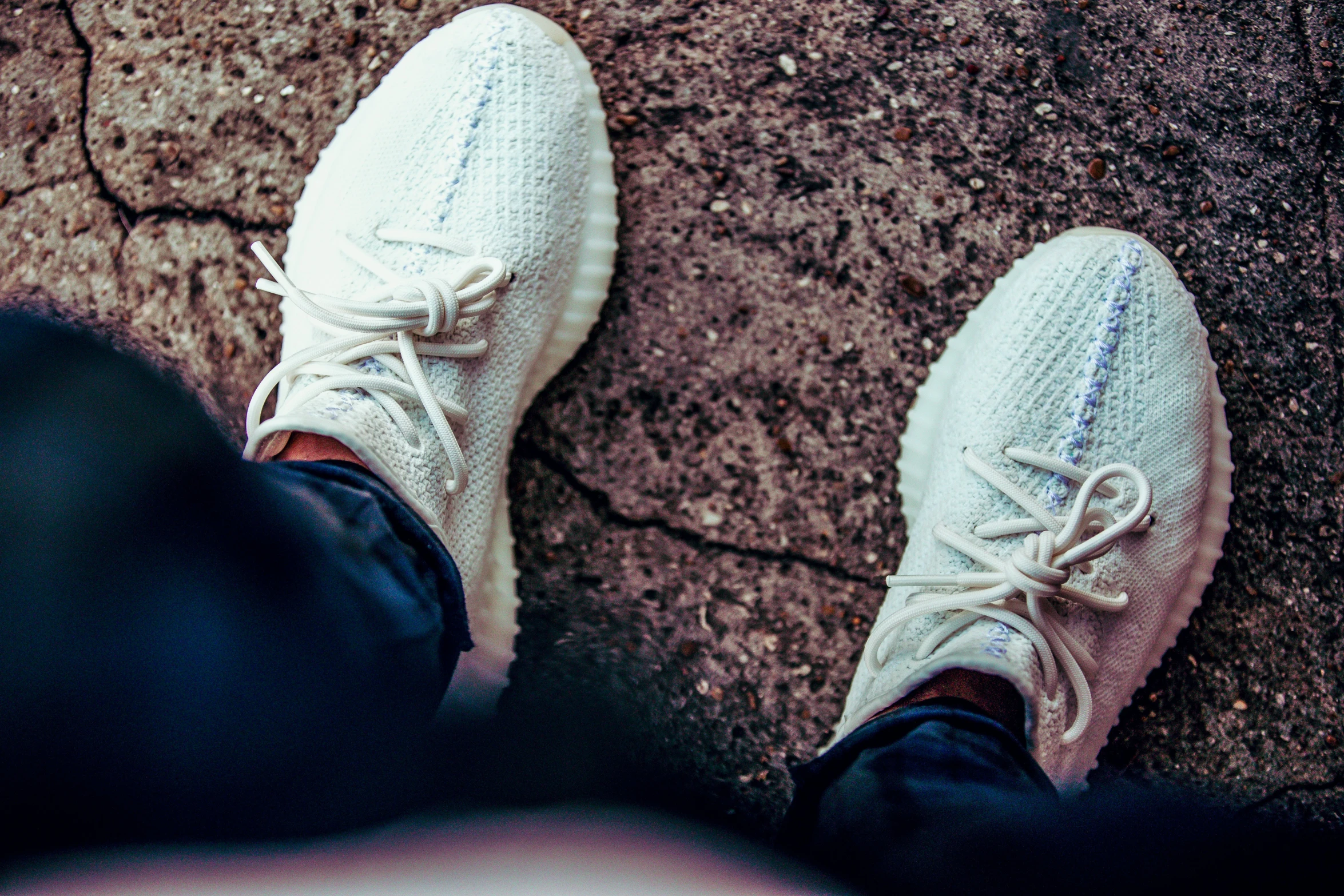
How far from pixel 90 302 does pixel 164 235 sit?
0.14 meters

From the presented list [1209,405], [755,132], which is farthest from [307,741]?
[1209,405]

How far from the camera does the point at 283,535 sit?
0.64 meters

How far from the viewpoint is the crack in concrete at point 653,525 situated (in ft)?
3.32

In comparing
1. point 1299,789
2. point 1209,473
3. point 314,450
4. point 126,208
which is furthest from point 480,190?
point 1299,789

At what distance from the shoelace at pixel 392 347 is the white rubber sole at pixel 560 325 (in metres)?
0.12

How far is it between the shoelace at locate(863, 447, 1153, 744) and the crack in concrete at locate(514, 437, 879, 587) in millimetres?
121

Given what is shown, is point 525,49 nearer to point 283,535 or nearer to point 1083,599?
point 283,535

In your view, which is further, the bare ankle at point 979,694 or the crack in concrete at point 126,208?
the crack in concrete at point 126,208

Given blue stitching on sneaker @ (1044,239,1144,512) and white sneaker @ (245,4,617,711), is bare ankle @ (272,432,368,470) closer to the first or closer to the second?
white sneaker @ (245,4,617,711)

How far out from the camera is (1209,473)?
973 mm

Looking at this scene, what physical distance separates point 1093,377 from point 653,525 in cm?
58

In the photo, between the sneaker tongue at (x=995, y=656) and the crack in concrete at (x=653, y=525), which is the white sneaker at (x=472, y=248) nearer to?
the crack in concrete at (x=653, y=525)

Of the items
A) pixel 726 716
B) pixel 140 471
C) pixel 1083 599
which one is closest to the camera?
pixel 140 471

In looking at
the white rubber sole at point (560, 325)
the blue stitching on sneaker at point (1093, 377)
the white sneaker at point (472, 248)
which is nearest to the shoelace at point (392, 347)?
the white sneaker at point (472, 248)
